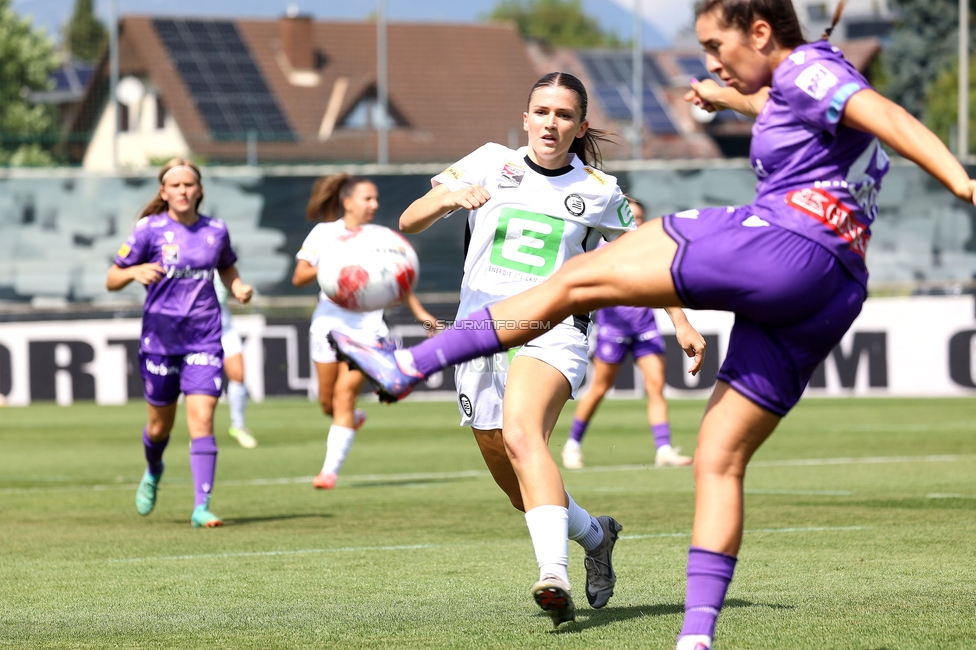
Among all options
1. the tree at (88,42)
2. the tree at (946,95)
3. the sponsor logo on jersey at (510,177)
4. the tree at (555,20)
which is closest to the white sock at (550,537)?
the sponsor logo on jersey at (510,177)

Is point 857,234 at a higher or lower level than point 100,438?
higher

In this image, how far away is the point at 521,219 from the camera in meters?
5.90

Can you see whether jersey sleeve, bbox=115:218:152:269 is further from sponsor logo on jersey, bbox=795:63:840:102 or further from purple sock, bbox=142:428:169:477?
sponsor logo on jersey, bbox=795:63:840:102

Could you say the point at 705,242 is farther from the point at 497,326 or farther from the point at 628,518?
the point at 628,518

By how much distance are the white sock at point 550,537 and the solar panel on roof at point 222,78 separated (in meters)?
39.2

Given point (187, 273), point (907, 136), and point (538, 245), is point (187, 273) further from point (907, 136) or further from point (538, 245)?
point (907, 136)

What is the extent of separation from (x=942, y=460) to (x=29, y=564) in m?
8.00

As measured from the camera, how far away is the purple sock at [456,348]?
422cm

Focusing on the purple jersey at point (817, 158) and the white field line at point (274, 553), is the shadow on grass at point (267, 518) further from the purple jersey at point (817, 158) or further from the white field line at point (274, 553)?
the purple jersey at point (817, 158)

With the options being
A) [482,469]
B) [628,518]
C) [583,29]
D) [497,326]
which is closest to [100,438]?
[482,469]

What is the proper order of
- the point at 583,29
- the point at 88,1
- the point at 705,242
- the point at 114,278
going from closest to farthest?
the point at 705,242, the point at 114,278, the point at 88,1, the point at 583,29

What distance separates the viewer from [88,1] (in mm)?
90875

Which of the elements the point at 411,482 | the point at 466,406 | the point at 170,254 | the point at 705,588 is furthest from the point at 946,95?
the point at 705,588

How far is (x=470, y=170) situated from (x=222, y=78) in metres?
42.7
